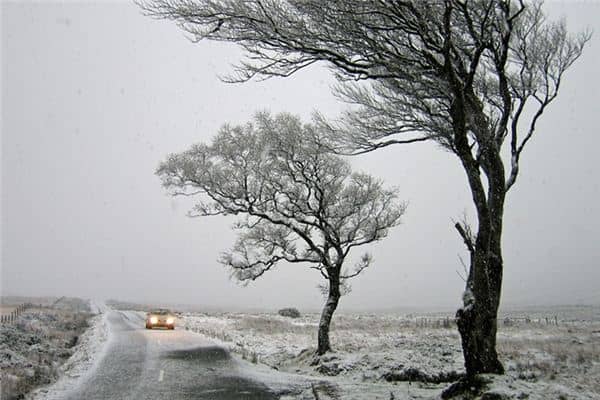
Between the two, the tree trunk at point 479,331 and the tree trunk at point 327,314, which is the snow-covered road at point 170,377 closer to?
the tree trunk at point 327,314

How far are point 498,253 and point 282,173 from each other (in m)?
9.72

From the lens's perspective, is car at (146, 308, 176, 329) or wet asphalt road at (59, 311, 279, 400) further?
car at (146, 308, 176, 329)

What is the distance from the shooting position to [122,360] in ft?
52.5

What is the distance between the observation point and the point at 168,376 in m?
13.2

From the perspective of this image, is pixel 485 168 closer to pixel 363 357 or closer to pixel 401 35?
pixel 401 35

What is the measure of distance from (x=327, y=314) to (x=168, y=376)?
676cm

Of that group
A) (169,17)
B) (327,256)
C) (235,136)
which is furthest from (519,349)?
(169,17)

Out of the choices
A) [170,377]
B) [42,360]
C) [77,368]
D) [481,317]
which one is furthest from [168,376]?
[481,317]

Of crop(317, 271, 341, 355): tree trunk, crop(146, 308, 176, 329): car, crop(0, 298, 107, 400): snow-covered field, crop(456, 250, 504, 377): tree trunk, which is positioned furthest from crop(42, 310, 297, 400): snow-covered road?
crop(146, 308, 176, 329): car

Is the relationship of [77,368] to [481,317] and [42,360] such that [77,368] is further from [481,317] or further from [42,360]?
[481,317]

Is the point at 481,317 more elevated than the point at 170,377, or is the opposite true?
the point at 481,317

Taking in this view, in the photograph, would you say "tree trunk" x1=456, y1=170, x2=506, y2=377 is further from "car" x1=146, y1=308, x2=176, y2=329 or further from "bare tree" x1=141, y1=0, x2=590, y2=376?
"car" x1=146, y1=308, x2=176, y2=329

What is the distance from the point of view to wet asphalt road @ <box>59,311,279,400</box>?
10.9 m

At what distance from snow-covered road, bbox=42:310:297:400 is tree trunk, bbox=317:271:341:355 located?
3.01 m
